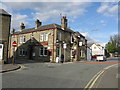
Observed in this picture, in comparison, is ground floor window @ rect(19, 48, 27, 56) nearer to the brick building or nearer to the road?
the brick building

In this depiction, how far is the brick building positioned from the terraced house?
33.8 ft

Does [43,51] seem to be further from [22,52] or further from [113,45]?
[113,45]

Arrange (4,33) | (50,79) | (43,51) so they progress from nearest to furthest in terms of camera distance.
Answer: (50,79)
(4,33)
(43,51)

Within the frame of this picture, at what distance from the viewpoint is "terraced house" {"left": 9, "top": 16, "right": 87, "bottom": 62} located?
29.1m

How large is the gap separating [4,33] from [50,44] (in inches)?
453

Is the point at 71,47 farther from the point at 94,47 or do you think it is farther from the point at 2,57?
the point at 94,47

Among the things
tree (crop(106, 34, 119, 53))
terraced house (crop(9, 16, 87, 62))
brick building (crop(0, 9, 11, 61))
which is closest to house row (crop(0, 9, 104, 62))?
terraced house (crop(9, 16, 87, 62))

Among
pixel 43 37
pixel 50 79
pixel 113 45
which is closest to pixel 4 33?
pixel 43 37

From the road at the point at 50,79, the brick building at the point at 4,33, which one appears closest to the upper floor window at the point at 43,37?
the brick building at the point at 4,33

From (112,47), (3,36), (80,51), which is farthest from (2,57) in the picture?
(112,47)

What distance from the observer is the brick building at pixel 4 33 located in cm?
1889

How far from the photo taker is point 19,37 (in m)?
36.4

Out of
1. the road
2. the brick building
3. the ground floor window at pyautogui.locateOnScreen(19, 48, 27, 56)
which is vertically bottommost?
the road

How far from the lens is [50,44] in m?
29.5
